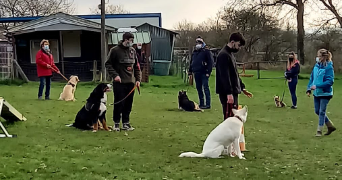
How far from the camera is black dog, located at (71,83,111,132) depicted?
837 cm

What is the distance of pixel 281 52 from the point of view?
136ft

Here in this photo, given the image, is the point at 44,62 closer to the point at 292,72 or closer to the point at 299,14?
the point at 292,72

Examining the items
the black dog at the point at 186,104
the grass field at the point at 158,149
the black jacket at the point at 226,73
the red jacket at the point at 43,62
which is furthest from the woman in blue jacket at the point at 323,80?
the red jacket at the point at 43,62

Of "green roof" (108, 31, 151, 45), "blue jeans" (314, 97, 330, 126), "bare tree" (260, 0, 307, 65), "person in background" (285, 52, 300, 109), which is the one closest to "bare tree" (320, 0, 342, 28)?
"bare tree" (260, 0, 307, 65)

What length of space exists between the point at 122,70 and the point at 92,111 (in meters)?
0.98

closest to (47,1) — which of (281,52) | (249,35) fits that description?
(249,35)

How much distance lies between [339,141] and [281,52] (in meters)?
34.5

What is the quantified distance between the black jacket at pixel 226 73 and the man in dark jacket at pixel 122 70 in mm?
2263

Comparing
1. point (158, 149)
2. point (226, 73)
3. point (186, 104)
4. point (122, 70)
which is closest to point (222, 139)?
point (226, 73)

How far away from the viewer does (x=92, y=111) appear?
8406mm

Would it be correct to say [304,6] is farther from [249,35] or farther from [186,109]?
[186,109]

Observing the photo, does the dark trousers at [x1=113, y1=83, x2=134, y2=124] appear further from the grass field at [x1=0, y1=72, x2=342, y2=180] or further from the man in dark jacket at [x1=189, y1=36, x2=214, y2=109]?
the man in dark jacket at [x1=189, y1=36, x2=214, y2=109]

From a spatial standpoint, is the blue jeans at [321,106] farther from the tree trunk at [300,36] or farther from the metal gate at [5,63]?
the tree trunk at [300,36]

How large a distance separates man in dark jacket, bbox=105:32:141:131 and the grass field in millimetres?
583
